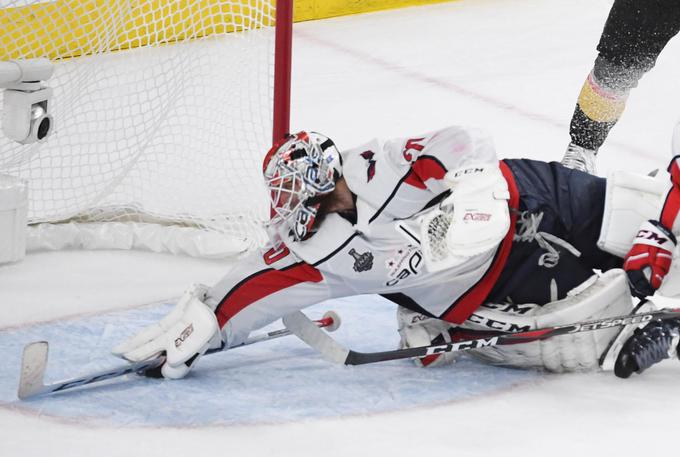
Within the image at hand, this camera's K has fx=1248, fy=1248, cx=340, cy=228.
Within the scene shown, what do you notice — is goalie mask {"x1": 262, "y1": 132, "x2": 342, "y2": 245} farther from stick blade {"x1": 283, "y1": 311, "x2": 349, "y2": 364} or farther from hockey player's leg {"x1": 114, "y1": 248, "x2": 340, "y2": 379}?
stick blade {"x1": 283, "y1": 311, "x2": 349, "y2": 364}

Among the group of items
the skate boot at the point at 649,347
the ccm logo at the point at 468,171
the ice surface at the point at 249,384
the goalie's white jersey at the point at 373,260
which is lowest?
the ice surface at the point at 249,384

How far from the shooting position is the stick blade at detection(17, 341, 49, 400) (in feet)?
7.81

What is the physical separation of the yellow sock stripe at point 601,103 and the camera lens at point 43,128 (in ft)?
4.98

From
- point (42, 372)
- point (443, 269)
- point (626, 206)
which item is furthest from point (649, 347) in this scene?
point (42, 372)

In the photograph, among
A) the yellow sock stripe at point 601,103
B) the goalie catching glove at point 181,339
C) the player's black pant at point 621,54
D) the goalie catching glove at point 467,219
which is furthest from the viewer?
the yellow sock stripe at point 601,103

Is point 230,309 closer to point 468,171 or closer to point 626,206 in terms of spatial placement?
point 468,171

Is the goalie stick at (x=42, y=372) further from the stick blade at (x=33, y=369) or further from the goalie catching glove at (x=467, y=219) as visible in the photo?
the goalie catching glove at (x=467, y=219)

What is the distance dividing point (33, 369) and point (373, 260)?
2.24 feet

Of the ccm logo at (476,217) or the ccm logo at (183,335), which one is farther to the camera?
the ccm logo at (183,335)

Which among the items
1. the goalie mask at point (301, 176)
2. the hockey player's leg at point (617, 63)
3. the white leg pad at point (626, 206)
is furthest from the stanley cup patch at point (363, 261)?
the hockey player's leg at point (617, 63)

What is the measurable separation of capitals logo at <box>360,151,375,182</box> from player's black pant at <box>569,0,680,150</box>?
1227 mm

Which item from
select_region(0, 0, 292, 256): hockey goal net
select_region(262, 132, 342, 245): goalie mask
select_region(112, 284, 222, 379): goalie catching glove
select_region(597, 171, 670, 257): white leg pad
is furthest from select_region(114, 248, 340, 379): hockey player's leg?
select_region(0, 0, 292, 256): hockey goal net

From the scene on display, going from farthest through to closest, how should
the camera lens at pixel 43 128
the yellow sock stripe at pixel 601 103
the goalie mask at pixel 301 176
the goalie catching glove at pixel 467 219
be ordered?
the yellow sock stripe at pixel 601 103
the camera lens at pixel 43 128
the goalie mask at pixel 301 176
the goalie catching glove at pixel 467 219

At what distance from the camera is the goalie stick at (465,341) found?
241cm
